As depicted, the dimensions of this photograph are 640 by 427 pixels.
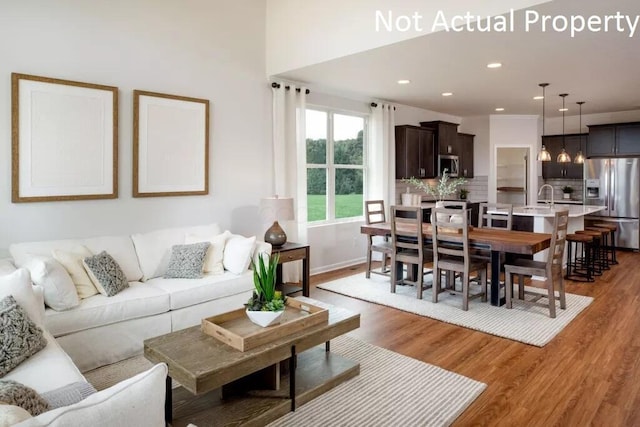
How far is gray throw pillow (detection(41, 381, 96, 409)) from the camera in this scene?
1.77 metres

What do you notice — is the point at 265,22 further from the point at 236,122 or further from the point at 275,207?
the point at 275,207

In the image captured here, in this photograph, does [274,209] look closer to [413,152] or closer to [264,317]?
[264,317]

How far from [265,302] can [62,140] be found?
8.19 feet

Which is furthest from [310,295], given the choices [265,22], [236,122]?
[265,22]

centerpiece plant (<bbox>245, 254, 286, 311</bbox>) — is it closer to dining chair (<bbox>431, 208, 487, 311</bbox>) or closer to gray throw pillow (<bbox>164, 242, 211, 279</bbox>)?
gray throw pillow (<bbox>164, 242, 211, 279</bbox>)

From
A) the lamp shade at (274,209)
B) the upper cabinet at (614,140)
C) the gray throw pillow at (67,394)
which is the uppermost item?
the upper cabinet at (614,140)

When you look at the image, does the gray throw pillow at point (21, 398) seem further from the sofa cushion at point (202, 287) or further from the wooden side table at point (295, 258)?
the wooden side table at point (295, 258)

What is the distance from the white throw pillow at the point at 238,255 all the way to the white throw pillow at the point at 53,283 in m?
1.36

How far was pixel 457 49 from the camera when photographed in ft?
13.8

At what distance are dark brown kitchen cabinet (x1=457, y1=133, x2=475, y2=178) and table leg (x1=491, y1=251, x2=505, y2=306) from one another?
4279 mm

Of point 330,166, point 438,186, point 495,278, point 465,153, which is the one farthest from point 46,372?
point 465,153

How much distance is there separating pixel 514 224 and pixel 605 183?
3.30 metres

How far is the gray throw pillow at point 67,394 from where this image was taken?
5.82 ft

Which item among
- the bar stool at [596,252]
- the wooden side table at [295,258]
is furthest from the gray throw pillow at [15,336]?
the bar stool at [596,252]
